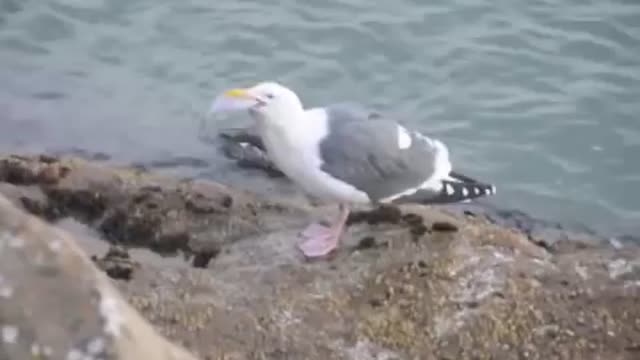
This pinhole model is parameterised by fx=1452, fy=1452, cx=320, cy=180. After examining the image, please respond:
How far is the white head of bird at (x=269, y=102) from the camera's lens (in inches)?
285

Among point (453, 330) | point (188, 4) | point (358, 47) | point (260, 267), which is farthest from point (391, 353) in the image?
point (188, 4)

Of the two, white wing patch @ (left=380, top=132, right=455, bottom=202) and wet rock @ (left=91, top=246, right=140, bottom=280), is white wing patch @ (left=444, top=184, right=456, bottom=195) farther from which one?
wet rock @ (left=91, top=246, right=140, bottom=280)

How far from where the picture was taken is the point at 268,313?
6215mm

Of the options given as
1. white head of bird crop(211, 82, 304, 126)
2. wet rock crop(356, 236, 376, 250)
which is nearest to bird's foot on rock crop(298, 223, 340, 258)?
wet rock crop(356, 236, 376, 250)

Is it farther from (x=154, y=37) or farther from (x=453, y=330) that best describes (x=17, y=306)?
(x=154, y=37)

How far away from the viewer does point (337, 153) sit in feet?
24.0

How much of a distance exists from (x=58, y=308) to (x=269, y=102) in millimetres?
4391

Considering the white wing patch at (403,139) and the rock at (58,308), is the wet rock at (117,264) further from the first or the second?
the rock at (58,308)

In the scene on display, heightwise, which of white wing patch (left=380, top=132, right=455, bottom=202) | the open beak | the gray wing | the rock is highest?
the rock

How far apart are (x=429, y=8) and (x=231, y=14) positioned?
1.59 meters

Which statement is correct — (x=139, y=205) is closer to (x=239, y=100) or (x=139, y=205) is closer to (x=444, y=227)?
(x=239, y=100)

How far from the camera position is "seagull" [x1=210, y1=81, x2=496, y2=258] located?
7262 mm

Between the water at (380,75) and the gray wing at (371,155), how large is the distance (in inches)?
79.2

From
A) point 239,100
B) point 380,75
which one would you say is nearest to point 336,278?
point 239,100
